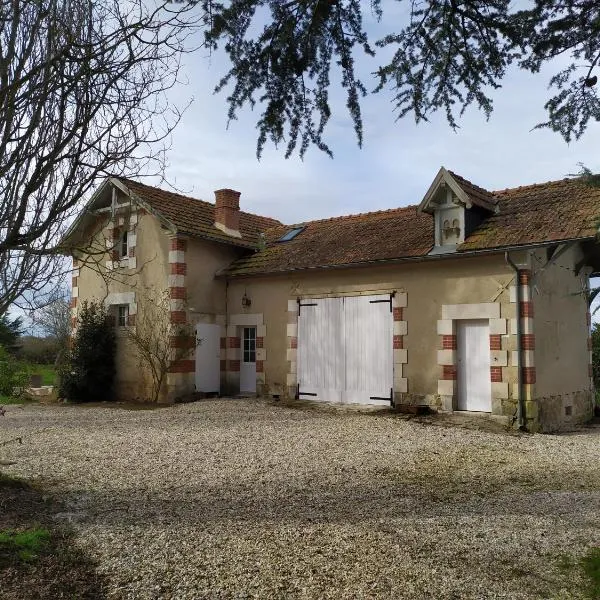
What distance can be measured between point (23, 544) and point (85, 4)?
3.67 m

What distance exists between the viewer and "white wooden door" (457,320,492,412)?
34.1 feet

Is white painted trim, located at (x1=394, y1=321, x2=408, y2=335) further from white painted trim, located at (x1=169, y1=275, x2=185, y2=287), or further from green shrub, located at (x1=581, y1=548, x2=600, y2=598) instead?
green shrub, located at (x1=581, y1=548, x2=600, y2=598)

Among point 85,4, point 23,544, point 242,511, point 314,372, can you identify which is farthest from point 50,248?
point 314,372

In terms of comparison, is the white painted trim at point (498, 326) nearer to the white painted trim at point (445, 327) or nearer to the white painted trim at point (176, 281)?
the white painted trim at point (445, 327)

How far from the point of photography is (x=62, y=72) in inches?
151

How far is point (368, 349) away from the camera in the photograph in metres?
11.8

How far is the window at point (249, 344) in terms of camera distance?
14304 millimetres

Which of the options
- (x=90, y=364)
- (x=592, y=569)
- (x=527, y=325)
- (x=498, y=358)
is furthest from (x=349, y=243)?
(x=592, y=569)

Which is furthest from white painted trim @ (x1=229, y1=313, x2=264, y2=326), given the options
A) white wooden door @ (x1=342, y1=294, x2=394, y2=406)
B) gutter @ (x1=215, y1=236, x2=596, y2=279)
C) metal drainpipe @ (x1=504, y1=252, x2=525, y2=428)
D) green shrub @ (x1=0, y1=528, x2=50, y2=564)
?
green shrub @ (x1=0, y1=528, x2=50, y2=564)

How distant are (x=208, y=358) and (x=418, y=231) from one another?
231 inches

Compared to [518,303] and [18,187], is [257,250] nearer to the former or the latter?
[518,303]

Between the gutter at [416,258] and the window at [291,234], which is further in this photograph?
the window at [291,234]

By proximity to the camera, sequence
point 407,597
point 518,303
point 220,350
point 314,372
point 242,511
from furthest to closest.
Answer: point 220,350
point 314,372
point 518,303
point 242,511
point 407,597

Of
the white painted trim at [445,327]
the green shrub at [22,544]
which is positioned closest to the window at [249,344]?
the white painted trim at [445,327]
